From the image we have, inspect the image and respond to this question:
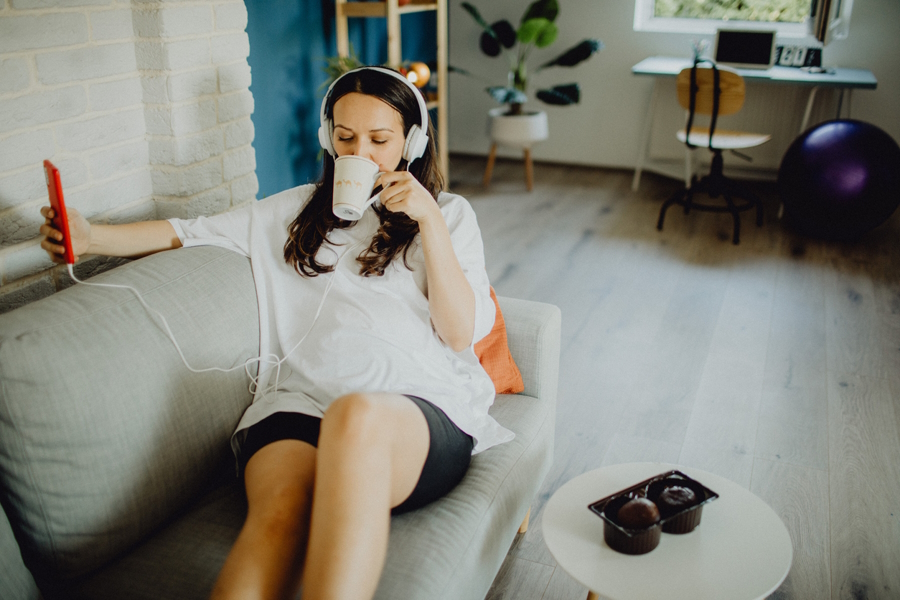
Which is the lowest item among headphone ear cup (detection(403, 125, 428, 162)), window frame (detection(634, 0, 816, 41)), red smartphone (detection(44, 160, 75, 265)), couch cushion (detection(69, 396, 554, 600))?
couch cushion (detection(69, 396, 554, 600))

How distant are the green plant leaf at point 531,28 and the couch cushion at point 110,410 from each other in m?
3.45

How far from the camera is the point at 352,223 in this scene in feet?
4.88

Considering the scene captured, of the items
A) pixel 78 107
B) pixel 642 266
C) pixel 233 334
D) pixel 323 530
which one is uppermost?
pixel 78 107

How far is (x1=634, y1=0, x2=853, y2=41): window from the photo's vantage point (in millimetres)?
4559

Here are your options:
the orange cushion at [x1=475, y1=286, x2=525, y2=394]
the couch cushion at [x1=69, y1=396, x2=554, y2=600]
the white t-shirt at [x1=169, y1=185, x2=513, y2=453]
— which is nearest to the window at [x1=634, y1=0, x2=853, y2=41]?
the orange cushion at [x1=475, y1=286, x2=525, y2=394]

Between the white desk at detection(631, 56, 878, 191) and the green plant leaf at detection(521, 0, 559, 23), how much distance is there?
0.62 meters

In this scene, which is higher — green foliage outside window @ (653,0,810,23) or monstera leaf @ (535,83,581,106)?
green foliage outside window @ (653,0,810,23)

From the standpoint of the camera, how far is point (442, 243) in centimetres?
135

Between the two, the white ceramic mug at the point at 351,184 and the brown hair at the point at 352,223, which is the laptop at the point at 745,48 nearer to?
the brown hair at the point at 352,223

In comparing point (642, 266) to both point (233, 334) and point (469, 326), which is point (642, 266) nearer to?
point (469, 326)

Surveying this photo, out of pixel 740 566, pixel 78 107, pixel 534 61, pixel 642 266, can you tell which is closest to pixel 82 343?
pixel 78 107

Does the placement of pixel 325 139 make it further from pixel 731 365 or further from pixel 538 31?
pixel 538 31

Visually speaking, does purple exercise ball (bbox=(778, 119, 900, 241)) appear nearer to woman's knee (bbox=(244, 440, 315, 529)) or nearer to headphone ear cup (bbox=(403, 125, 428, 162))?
headphone ear cup (bbox=(403, 125, 428, 162))

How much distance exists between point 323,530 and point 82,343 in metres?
0.50
